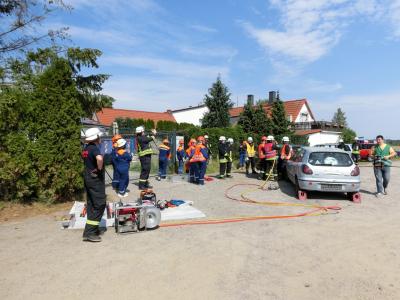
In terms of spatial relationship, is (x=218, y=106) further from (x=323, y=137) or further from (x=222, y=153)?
(x=222, y=153)

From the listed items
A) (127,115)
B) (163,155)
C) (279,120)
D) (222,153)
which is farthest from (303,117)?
(163,155)

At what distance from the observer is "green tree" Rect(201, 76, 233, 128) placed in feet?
111

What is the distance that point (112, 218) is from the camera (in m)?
6.77

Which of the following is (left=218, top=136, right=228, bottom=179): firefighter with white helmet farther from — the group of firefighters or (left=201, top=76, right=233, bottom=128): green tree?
(left=201, top=76, right=233, bottom=128): green tree

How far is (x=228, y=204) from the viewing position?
9078 mm

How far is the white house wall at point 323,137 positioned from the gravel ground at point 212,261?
31811 mm

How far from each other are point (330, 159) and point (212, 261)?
6070 millimetres

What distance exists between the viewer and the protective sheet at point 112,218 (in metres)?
6.62

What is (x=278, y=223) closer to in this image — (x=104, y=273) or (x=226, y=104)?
(x=104, y=273)

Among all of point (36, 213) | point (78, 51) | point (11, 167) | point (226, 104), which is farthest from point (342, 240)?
point (226, 104)

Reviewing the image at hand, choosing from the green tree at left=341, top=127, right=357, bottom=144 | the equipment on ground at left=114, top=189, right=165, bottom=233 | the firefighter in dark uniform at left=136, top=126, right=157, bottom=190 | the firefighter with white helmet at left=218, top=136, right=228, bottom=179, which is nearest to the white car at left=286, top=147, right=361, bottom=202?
the firefighter with white helmet at left=218, top=136, right=228, bottom=179

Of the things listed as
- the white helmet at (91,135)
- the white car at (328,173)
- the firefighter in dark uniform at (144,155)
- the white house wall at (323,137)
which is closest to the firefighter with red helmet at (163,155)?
the firefighter in dark uniform at (144,155)

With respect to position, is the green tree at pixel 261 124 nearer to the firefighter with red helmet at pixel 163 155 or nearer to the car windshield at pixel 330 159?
the firefighter with red helmet at pixel 163 155

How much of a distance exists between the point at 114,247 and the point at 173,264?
1.24 m
